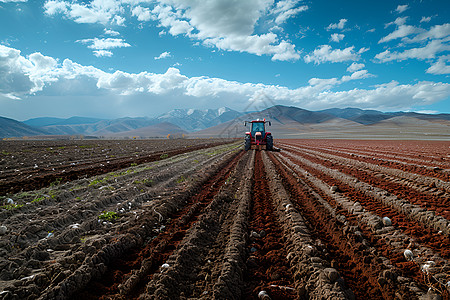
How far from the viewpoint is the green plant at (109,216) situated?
5895 millimetres

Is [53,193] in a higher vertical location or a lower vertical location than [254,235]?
higher

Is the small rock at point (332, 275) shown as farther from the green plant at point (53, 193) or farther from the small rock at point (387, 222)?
the green plant at point (53, 193)

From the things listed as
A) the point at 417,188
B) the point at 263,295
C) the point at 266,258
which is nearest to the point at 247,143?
the point at 417,188

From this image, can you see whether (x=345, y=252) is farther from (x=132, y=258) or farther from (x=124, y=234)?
(x=124, y=234)

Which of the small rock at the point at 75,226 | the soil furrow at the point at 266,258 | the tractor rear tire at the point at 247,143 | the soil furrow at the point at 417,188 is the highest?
the tractor rear tire at the point at 247,143

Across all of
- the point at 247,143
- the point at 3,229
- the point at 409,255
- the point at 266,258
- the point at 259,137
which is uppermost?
the point at 259,137

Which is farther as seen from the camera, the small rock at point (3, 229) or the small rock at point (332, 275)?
the small rock at point (3, 229)

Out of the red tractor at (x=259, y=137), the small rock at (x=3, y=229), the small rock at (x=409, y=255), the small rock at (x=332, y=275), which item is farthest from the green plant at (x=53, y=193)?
the red tractor at (x=259, y=137)

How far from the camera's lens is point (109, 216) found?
19.6 ft

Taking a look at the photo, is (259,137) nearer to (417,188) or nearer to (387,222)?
(417,188)

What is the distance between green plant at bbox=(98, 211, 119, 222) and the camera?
589 centimetres

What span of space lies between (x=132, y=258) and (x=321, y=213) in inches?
191

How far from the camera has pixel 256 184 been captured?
9977mm

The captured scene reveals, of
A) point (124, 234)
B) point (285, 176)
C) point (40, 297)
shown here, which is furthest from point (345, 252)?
point (285, 176)
